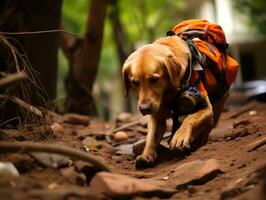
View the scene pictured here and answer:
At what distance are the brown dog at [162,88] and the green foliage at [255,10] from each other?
12.1 m

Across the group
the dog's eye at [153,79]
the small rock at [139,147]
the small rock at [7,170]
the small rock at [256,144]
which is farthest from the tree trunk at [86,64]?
the small rock at [7,170]

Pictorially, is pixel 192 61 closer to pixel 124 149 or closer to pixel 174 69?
pixel 174 69

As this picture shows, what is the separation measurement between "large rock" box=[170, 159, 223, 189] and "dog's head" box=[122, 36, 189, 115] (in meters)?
0.78

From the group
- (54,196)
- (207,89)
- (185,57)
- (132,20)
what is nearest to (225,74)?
(207,89)

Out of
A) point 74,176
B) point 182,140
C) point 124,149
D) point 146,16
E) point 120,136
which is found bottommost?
point 146,16

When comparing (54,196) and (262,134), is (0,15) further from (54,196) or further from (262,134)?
(54,196)

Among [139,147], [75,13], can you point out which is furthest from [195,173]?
[75,13]

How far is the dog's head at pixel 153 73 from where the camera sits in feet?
16.7

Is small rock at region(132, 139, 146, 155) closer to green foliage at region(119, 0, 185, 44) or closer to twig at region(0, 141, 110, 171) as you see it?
twig at region(0, 141, 110, 171)

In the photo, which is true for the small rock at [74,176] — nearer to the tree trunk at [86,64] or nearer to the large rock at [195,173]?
the large rock at [195,173]

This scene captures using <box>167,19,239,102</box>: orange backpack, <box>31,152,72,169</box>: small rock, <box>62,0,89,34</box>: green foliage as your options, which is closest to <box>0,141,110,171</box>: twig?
<box>31,152,72,169</box>: small rock

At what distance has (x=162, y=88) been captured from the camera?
5160 mm

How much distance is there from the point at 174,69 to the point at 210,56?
710 mm

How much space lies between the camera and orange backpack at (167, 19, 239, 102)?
18.7ft
